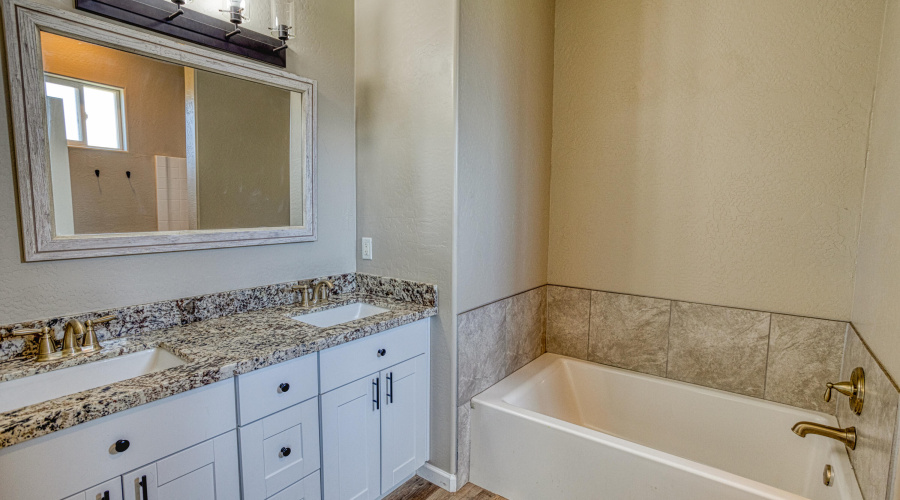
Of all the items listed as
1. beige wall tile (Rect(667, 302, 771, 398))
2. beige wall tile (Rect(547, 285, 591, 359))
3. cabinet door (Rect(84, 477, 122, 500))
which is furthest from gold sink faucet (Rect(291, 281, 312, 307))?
beige wall tile (Rect(667, 302, 771, 398))

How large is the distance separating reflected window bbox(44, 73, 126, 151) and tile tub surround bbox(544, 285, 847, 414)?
86.3 inches

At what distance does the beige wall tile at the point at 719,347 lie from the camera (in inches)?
80.5

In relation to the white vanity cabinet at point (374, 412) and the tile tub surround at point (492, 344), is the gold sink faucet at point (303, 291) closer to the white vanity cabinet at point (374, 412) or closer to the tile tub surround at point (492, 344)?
the white vanity cabinet at point (374, 412)

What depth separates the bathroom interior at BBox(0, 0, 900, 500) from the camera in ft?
4.27

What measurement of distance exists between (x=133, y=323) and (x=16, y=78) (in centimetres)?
81

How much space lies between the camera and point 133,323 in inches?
60.0

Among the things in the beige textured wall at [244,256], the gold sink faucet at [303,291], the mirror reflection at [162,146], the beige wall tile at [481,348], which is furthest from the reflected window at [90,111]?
the beige wall tile at [481,348]

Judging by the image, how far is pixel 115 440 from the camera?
1088mm

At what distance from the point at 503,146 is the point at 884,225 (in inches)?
57.1

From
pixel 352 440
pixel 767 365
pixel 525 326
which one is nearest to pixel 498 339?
pixel 525 326

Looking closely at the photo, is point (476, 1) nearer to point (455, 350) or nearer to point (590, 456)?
point (455, 350)

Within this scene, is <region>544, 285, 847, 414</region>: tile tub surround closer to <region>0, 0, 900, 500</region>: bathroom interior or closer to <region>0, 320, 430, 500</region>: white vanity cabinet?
<region>0, 0, 900, 500</region>: bathroom interior

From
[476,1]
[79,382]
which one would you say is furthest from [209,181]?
[476,1]

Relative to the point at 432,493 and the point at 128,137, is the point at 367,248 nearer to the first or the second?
the point at 128,137
